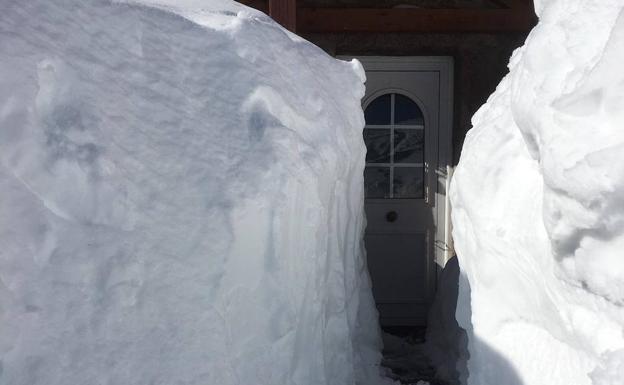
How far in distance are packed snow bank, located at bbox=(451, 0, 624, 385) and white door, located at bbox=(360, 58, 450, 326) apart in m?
2.42

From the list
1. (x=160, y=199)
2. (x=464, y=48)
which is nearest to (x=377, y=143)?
(x=464, y=48)

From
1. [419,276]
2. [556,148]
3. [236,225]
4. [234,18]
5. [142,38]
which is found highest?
[234,18]

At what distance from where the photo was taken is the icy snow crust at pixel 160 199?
1.78 metres

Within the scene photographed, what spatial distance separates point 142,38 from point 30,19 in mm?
483

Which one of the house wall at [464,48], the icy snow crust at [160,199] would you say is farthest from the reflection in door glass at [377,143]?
the icy snow crust at [160,199]

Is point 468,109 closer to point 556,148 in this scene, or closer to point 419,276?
point 419,276

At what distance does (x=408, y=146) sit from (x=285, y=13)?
152 cm

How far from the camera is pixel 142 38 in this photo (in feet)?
7.97

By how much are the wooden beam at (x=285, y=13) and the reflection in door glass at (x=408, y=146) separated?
134cm

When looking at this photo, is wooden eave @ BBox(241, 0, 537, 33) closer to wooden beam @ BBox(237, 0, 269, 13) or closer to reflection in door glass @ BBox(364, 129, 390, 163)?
wooden beam @ BBox(237, 0, 269, 13)

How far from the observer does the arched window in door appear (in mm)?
5516

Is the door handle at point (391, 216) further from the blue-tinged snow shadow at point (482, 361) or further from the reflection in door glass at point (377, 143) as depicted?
the blue-tinged snow shadow at point (482, 361)

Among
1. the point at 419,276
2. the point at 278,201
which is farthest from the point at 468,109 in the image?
the point at 278,201

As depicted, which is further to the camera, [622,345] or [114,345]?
[114,345]
